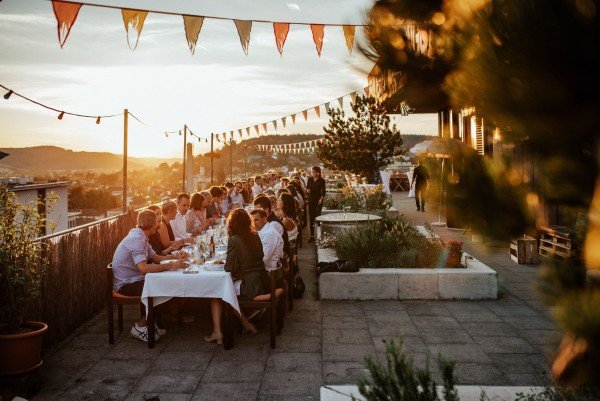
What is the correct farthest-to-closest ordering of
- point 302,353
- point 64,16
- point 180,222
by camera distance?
point 180,222 < point 64,16 < point 302,353

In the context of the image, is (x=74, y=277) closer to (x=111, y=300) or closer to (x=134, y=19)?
(x=111, y=300)

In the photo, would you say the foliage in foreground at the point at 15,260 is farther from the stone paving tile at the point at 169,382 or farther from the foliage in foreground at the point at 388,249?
the foliage in foreground at the point at 388,249

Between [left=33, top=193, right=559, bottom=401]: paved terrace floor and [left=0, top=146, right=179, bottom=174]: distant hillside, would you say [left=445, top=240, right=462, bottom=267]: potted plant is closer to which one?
[left=33, top=193, right=559, bottom=401]: paved terrace floor

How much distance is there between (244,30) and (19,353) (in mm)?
6032

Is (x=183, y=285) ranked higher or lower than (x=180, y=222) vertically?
lower

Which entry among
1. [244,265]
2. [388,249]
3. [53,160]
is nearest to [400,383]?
[244,265]

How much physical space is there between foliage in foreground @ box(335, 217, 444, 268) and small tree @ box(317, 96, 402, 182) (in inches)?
458

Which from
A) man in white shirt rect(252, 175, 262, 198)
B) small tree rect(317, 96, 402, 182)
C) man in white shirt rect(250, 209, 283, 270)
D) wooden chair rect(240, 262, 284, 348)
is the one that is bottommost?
wooden chair rect(240, 262, 284, 348)

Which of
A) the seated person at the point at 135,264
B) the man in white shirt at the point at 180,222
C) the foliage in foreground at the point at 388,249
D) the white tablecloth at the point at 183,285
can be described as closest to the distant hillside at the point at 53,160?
the man in white shirt at the point at 180,222

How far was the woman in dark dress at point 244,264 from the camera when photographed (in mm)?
5551

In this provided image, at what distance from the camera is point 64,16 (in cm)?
681

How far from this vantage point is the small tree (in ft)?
65.0

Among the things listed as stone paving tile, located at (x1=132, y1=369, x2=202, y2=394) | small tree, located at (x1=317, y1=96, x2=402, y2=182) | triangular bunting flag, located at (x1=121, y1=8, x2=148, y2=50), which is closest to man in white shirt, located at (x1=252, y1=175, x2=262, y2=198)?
small tree, located at (x1=317, y1=96, x2=402, y2=182)

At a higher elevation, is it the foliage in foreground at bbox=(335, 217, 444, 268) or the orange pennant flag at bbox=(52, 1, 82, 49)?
the orange pennant flag at bbox=(52, 1, 82, 49)
